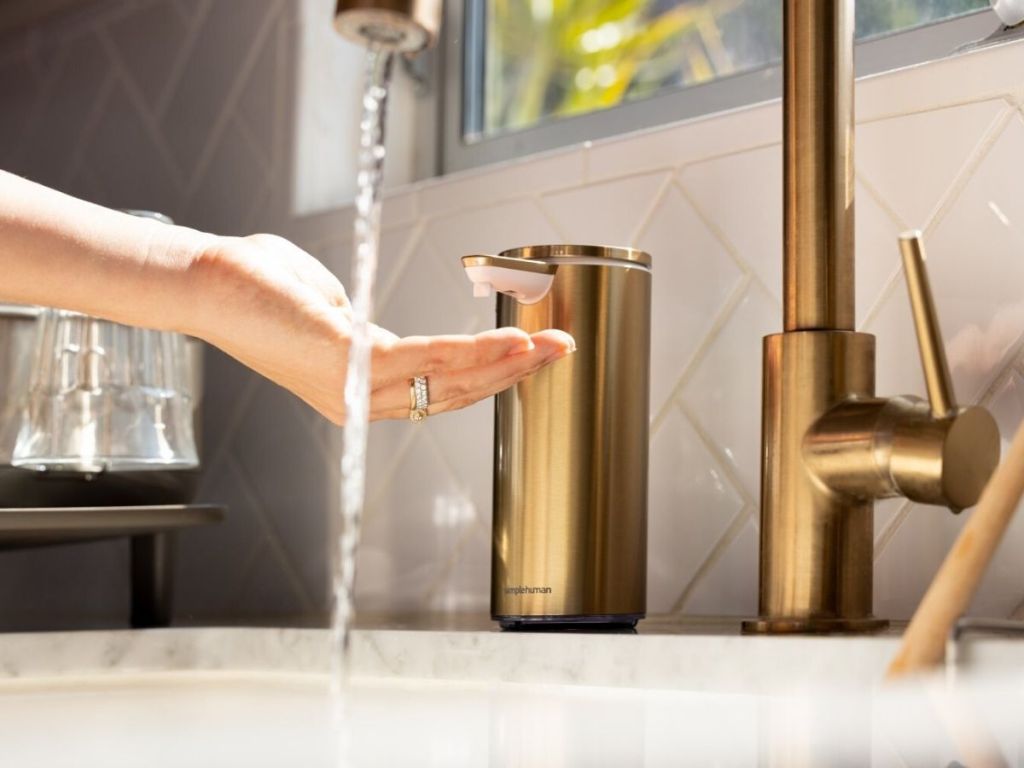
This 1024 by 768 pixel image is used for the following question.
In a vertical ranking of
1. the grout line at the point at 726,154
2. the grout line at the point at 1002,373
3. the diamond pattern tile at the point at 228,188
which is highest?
the diamond pattern tile at the point at 228,188

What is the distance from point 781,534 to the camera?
0.63 m

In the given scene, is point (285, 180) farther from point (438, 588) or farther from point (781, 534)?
point (781, 534)

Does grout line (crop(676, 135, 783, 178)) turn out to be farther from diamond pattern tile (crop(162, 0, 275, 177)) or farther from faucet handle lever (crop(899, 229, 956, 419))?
diamond pattern tile (crop(162, 0, 275, 177))

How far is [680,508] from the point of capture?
83 cm

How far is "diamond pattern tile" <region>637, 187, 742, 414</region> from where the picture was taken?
84 cm

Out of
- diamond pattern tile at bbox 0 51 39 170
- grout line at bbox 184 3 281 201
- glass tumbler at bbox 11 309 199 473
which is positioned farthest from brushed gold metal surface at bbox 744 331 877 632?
diamond pattern tile at bbox 0 51 39 170

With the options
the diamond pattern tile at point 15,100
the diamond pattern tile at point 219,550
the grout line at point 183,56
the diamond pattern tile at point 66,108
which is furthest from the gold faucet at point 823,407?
the diamond pattern tile at point 15,100

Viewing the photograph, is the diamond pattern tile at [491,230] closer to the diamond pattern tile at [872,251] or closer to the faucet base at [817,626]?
the diamond pattern tile at [872,251]

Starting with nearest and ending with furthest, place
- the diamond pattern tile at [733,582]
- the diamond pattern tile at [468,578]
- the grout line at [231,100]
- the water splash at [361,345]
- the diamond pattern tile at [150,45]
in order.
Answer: the water splash at [361,345]
the diamond pattern tile at [733,582]
the diamond pattern tile at [468,578]
the grout line at [231,100]
the diamond pattern tile at [150,45]

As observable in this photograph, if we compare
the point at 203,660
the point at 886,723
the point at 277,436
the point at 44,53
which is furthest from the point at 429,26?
the point at 44,53

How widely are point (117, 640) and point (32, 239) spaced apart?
276 mm

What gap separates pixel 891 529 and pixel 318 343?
1.13 feet

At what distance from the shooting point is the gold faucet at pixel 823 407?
597 mm

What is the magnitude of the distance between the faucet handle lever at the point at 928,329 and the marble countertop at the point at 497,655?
11 centimetres
